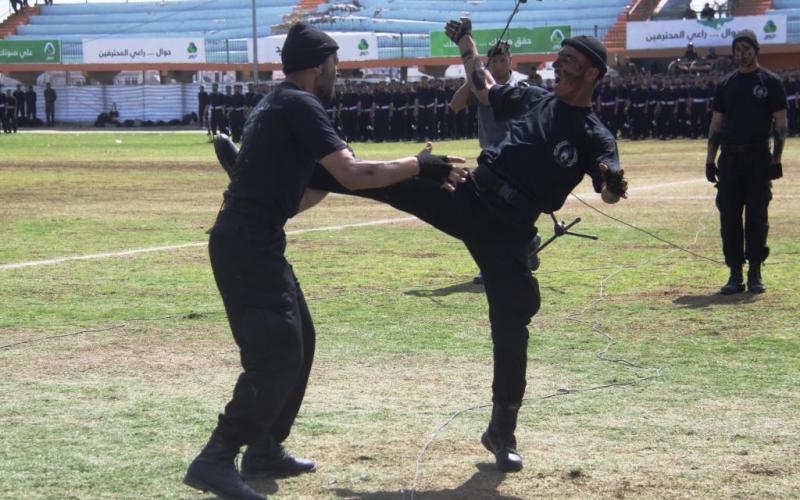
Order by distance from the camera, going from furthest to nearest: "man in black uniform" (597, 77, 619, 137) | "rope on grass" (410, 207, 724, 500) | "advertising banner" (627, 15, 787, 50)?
"advertising banner" (627, 15, 787, 50), "man in black uniform" (597, 77, 619, 137), "rope on grass" (410, 207, 724, 500)

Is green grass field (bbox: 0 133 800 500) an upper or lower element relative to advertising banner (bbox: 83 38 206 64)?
lower

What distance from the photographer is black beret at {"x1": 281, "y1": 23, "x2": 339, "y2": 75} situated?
5.38 metres

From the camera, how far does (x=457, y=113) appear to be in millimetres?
38875

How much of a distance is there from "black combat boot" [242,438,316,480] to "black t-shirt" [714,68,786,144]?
6165mm

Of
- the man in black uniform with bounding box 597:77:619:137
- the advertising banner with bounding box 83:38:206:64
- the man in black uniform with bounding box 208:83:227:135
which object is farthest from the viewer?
the advertising banner with bounding box 83:38:206:64

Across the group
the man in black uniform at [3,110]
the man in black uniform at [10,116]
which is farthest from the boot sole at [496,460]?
the man in black uniform at [3,110]

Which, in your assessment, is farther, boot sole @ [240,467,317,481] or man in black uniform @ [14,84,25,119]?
man in black uniform @ [14,84,25,119]

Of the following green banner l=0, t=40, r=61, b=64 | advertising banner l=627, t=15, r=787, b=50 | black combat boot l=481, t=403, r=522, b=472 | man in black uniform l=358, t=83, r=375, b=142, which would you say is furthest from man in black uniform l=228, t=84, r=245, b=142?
black combat boot l=481, t=403, r=522, b=472

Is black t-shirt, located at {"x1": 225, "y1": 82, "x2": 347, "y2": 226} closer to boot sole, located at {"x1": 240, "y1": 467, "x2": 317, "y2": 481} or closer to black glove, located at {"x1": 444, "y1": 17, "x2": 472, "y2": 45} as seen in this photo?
boot sole, located at {"x1": 240, "y1": 467, "x2": 317, "y2": 481}

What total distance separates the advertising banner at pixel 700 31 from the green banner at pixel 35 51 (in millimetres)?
28683

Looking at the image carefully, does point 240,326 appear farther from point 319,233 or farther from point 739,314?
point 319,233

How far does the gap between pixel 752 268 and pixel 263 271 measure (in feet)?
21.3

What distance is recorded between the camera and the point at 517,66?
5394 cm

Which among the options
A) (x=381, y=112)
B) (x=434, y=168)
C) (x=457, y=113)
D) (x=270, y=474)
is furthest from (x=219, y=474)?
(x=381, y=112)
